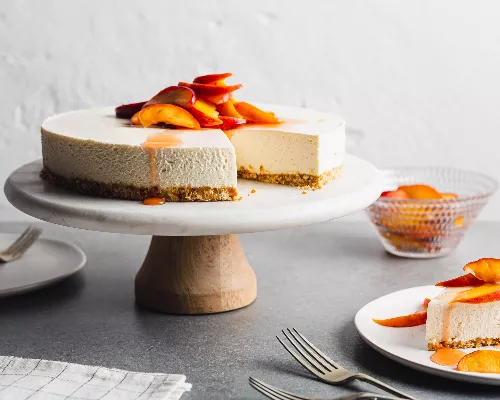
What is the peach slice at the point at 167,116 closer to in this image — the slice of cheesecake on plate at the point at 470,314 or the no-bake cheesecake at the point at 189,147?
the no-bake cheesecake at the point at 189,147

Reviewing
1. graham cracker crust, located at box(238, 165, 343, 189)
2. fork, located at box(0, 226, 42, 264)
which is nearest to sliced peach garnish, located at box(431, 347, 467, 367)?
graham cracker crust, located at box(238, 165, 343, 189)

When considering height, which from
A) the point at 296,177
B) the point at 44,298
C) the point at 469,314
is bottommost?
the point at 44,298

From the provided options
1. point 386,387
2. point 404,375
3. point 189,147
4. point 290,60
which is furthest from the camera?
point 290,60

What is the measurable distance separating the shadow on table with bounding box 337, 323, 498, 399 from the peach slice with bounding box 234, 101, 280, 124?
0.43 m

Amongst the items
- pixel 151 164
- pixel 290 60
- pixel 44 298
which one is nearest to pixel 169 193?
pixel 151 164

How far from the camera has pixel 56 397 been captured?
1.07m

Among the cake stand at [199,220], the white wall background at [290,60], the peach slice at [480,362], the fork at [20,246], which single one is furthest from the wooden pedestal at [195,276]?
the white wall background at [290,60]

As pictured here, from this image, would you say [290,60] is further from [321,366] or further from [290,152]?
[321,366]

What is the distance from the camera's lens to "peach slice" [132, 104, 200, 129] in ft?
4.58

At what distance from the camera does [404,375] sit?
3.80 feet

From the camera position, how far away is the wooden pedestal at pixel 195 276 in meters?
1.42

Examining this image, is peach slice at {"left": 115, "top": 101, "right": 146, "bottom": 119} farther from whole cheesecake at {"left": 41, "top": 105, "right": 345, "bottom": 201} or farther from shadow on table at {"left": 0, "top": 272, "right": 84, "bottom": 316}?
shadow on table at {"left": 0, "top": 272, "right": 84, "bottom": 316}

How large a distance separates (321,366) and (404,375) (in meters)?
0.11

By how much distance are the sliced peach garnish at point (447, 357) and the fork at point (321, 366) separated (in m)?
0.10
